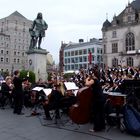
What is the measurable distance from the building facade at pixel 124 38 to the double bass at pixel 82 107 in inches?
2197

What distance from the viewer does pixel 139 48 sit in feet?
218

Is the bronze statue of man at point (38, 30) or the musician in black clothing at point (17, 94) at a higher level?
the bronze statue of man at point (38, 30)

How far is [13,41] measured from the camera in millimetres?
117688

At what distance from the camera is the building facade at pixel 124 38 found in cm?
6712

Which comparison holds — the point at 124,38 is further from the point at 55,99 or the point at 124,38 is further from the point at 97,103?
the point at 97,103

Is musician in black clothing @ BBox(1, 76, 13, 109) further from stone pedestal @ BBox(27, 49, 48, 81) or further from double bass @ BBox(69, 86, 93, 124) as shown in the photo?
stone pedestal @ BBox(27, 49, 48, 81)

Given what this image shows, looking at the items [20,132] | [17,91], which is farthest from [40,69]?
[20,132]

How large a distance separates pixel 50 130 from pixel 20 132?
0.91 metres

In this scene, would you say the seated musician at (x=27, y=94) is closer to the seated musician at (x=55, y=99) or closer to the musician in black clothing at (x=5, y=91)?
the musician in black clothing at (x=5, y=91)

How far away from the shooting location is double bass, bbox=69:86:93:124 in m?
9.52

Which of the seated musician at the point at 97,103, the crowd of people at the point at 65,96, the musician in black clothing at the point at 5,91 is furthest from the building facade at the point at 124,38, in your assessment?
the seated musician at the point at 97,103

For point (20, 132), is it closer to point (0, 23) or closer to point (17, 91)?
point (17, 91)

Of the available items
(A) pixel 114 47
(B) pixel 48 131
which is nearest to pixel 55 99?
(B) pixel 48 131

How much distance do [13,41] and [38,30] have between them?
3717 inches
